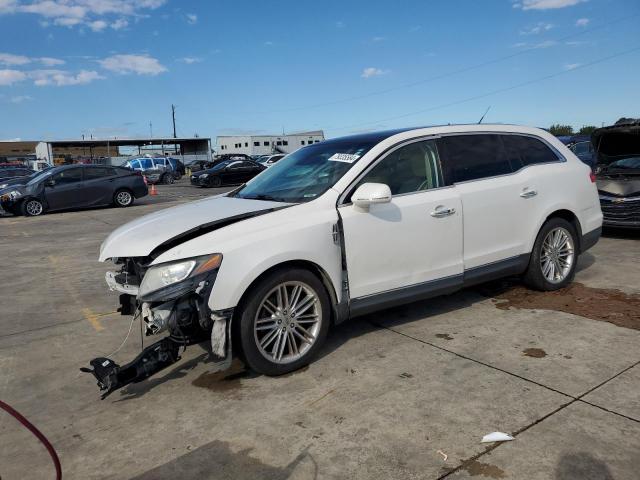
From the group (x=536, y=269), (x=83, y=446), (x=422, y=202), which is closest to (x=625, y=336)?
(x=536, y=269)

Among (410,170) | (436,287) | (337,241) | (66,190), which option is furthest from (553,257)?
(66,190)

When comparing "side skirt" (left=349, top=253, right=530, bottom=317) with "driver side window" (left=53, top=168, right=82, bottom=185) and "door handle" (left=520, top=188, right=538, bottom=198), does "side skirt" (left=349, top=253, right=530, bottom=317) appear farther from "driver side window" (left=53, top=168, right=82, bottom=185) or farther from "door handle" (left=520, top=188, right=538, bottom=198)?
"driver side window" (left=53, top=168, right=82, bottom=185)

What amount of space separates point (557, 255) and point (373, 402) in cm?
319

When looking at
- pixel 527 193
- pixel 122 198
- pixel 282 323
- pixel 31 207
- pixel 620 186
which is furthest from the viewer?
pixel 122 198

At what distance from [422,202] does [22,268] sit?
262 inches

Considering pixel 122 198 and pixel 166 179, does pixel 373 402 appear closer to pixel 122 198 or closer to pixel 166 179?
pixel 122 198

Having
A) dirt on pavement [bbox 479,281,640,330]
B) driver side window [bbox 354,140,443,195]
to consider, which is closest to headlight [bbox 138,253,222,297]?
driver side window [bbox 354,140,443,195]

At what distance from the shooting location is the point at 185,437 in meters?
3.03

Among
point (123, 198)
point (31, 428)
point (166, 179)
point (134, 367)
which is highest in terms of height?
point (166, 179)

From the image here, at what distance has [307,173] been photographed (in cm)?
452

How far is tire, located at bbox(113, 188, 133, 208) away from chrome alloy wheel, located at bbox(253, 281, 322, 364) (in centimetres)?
1533

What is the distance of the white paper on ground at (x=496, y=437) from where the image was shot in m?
2.84

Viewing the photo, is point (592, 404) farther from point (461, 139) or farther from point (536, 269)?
point (461, 139)

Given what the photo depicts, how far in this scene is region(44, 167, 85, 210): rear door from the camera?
15.9m
